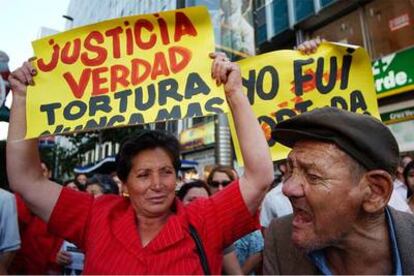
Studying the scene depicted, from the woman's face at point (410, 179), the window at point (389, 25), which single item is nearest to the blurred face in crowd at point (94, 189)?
the woman's face at point (410, 179)

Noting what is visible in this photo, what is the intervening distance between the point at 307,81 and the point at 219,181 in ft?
5.38

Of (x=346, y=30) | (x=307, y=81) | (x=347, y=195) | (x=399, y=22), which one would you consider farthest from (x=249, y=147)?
(x=346, y=30)

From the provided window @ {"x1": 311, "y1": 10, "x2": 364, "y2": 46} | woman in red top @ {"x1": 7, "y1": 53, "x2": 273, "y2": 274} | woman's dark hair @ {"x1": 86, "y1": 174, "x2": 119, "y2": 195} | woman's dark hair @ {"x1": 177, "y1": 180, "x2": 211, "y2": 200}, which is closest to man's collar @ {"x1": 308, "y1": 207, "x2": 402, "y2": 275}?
woman in red top @ {"x1": 7, "y1": 53, "x2": 273, "y2": 274}

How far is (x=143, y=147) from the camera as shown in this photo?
78.0 inches

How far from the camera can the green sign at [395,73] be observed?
930 cm

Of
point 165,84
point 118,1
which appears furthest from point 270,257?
point 118,1

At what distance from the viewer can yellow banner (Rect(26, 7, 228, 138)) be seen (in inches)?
77.4

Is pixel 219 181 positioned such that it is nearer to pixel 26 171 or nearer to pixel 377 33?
pixel 26 171

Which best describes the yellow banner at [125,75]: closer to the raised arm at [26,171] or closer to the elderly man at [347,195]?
the raised arm at [26,171]

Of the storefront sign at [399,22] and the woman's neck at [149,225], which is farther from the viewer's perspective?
the storefront sign at [399,22]

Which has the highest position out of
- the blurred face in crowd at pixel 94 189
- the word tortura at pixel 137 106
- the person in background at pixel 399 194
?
the word tortura at pixel 137 106

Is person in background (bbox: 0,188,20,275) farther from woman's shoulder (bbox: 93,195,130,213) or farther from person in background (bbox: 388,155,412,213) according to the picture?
person in background (bbox: 388,155,412,213)

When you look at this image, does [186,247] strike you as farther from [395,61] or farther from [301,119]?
[395,61]

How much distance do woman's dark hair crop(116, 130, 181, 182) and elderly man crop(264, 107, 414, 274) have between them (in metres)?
0.79
